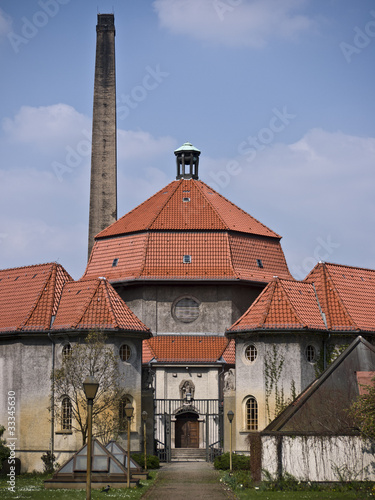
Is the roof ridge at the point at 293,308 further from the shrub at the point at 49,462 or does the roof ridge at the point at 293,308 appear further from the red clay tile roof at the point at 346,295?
the shrub at the point at 49,462

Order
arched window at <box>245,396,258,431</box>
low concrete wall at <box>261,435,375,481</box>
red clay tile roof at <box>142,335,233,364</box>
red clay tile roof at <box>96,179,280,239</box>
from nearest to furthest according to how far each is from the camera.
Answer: low concrete wall at <box>261,435,375,481</box>, arched window at <box>245,396,258,431</box>, red clay tile roof at <box>142,335,233,364</box>, red clay tile roof at <box>96,179,280,239</box>

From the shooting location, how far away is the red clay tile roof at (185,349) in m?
54.8

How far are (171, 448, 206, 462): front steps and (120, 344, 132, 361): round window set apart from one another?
7.73m

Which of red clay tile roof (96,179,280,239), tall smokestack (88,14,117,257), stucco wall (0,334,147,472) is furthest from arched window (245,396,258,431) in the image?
tall smokestack (88,14,117,257)

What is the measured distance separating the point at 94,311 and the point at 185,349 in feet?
30.9

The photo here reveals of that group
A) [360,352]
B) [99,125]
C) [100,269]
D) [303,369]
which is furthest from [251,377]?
[99,125]

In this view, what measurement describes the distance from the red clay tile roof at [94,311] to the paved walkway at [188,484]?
281 inches

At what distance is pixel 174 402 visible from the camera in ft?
180

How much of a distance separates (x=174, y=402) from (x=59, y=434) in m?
9.73

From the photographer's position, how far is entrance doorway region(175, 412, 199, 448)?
180 feet

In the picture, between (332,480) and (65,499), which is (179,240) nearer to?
(332,480)

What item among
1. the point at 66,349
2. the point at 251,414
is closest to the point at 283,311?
the point at 251,414

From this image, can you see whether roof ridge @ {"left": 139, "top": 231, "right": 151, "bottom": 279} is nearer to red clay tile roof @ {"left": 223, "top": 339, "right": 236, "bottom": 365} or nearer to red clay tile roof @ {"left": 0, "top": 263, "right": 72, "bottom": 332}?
red clay tile roof @ {"left": 0, "top": 263, "right": 72, "bottom": 332}

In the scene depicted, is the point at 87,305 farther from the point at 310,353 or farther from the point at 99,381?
the point at 310,353
